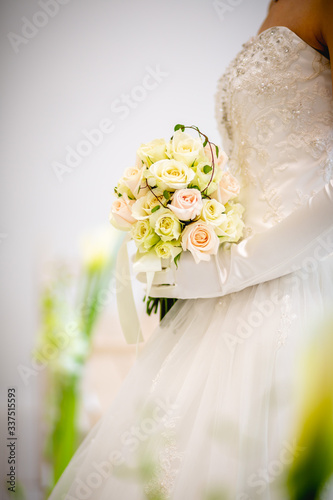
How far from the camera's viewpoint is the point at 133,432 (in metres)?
0.75

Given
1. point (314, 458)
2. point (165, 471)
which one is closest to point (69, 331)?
point (165, 471)

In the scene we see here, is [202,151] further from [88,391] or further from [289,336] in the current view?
[88,391]

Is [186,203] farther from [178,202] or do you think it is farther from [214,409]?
[214,409]

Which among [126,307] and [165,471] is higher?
[126,307]

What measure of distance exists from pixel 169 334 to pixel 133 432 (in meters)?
0.21

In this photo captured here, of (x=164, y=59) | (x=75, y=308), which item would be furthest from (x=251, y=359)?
(x=164, y=59)

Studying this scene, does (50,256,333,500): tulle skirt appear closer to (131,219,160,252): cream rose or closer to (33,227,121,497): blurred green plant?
(131,219,160,252): cream rose

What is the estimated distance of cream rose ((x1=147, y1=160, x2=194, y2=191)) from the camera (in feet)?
2.43

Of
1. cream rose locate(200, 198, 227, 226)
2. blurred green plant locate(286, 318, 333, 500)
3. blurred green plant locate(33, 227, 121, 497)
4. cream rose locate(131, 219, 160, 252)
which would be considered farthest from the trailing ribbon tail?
blurred green plant locate(33, 227, 121, 497)

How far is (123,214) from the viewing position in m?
0.81

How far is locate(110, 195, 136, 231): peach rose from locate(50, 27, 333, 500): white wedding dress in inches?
5.1

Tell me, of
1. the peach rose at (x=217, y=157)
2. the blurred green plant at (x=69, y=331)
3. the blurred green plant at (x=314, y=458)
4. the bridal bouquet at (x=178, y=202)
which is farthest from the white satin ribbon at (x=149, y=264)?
the blurred green plant at (x=69, y=331)

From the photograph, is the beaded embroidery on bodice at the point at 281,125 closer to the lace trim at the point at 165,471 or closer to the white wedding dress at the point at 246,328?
the white wedding dress at the point at 246,328

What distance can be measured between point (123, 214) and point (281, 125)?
14.4 inches
